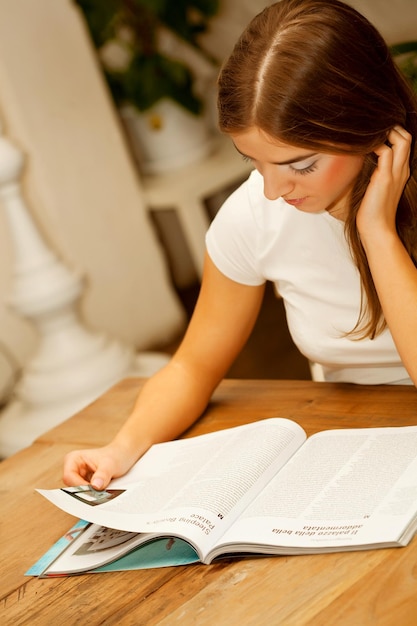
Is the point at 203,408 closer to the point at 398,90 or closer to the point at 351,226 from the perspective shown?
the point at 351,226

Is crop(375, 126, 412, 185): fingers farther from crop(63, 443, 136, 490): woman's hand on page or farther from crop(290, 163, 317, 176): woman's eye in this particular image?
crop(63, 443, 136, 490): woman's hand on page

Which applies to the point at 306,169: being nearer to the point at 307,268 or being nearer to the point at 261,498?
the point at 307,268

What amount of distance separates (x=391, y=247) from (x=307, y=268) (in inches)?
8.0

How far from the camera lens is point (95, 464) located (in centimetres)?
132

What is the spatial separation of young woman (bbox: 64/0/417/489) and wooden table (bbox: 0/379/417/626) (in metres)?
0.07

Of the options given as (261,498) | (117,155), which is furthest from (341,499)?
(117,155)

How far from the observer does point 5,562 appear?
120cm

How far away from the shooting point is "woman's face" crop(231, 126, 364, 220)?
1.21 metres

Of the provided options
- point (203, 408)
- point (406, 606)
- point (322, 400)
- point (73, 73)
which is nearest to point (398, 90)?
point (322, 400)

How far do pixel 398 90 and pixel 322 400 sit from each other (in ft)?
1.53

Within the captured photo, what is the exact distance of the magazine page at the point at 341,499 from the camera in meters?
0.96

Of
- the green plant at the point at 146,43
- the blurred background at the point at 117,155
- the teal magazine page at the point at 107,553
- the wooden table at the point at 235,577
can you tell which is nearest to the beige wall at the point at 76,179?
the blurred background at the point at 117,155

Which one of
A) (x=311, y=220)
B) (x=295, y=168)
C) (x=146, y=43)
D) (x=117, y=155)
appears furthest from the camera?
(x=146, y=43)

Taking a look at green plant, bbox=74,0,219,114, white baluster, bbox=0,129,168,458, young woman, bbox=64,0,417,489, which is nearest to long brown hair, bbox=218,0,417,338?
young woman, bbox=64,0,417,489
